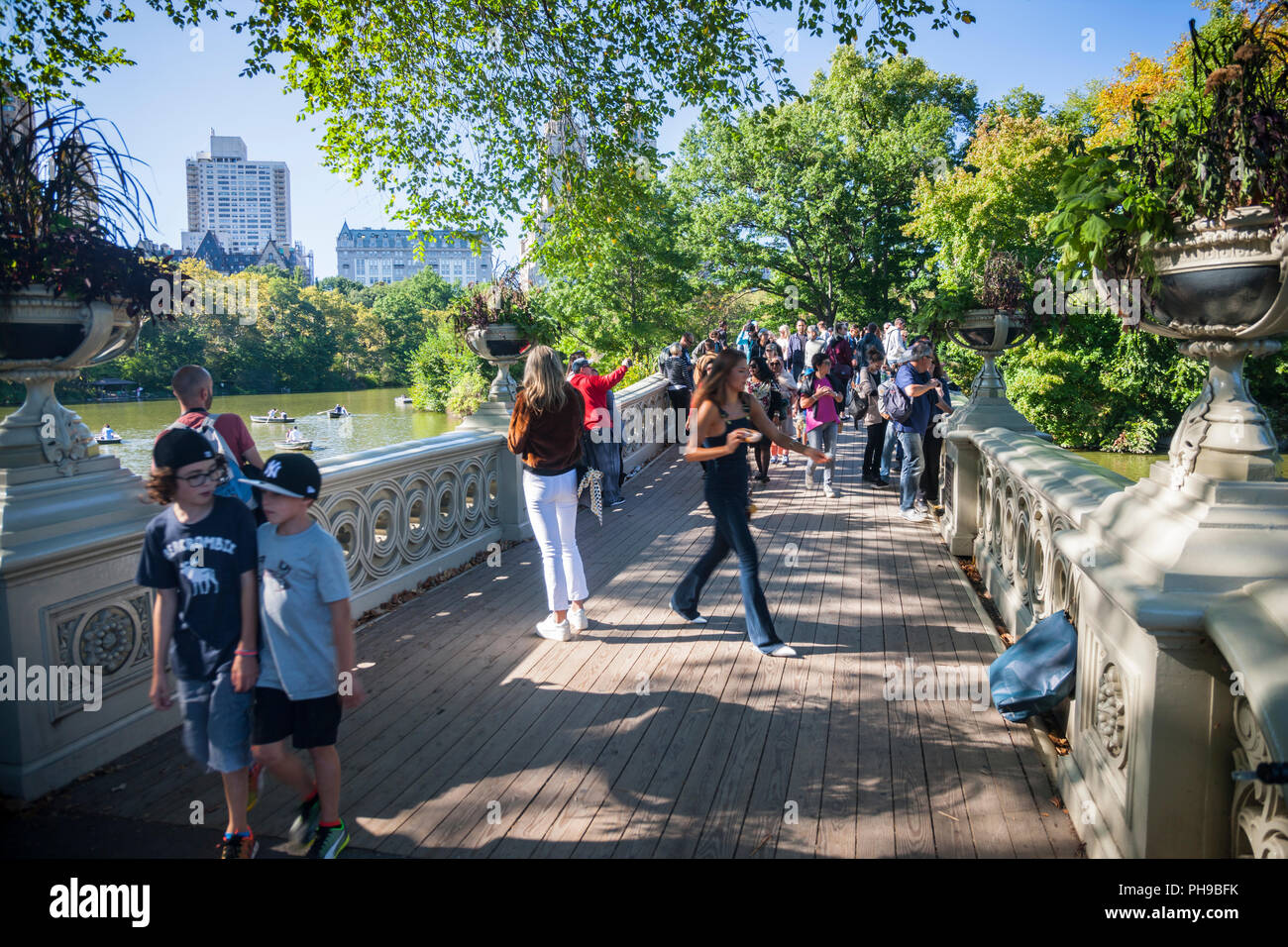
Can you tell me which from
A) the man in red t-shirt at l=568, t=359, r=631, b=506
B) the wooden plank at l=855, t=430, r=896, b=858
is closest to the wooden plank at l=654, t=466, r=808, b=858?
the wooden plank at l=855, t=430, r=896, b=858

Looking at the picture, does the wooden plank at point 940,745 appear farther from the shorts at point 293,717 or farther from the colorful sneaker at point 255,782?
the colorful sneaker at point 255,782

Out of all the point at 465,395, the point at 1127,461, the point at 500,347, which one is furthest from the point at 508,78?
the point at 465,395

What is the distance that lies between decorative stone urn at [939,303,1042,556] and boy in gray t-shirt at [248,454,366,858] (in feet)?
21.5

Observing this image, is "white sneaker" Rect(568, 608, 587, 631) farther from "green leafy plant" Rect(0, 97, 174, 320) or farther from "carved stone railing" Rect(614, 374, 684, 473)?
"carved stone railing" Rect(614, 374, 684, 473)

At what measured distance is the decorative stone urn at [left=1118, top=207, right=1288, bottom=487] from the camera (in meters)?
2.67

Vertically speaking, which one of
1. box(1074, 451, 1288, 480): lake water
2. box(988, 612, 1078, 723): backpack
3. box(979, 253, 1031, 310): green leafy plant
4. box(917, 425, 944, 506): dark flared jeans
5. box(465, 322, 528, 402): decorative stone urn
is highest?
box(979, 253, 1031, 310): green leafy plant

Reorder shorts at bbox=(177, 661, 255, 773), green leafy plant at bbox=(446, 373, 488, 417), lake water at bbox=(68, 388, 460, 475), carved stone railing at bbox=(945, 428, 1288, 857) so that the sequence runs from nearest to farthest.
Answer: carved stone railing at bbox=(945, 428, 1288, 857) → shorts at bbox=(177, 661, 255, 773) → lake water at bbox=(68, 388, 460, 475) → green leafy plant at bbox=(446, 373, 488, 417)

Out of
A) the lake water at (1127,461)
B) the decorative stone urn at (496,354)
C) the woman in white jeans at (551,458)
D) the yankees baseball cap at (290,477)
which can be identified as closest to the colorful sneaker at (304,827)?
the yankees baseball cap at (290,477)

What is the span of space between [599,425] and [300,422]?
48.5 m

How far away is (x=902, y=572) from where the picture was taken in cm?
768

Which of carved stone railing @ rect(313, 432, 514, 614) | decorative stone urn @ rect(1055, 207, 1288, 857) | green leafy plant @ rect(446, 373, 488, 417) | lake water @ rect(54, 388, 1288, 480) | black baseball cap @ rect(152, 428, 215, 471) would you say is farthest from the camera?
green leafy plant @ rect(446, 373, 488, 417)

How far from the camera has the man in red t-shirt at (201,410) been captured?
14.1 ft

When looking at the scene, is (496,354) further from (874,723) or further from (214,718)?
(214,718)
